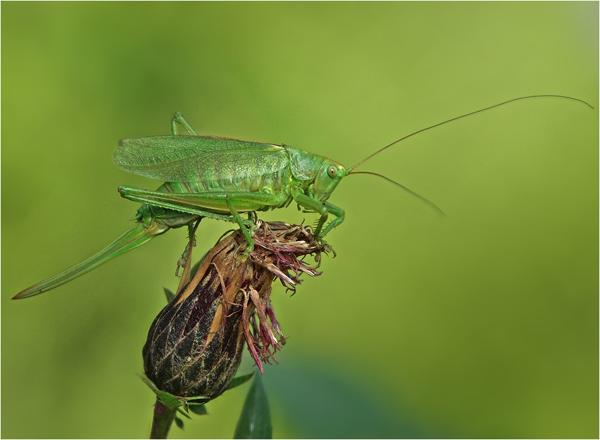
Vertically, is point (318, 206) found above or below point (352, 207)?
below

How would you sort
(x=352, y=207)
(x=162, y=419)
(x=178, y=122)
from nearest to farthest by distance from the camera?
(x=162, y=419), (x=178, y=122), (x=352, y=207)

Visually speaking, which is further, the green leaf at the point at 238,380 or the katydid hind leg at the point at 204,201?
the katydid hind leg at the point at 204,201

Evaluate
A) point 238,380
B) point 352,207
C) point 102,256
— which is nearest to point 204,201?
point 102,256

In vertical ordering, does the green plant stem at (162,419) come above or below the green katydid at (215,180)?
below

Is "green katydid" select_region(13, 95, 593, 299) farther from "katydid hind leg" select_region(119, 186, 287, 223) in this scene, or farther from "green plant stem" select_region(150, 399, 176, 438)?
"green plant stem" select_region(150, 399, 176, 438)

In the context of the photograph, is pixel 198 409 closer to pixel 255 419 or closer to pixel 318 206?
pixel 255 419

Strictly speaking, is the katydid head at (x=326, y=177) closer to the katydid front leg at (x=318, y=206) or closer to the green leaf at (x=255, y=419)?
the katydid front leg at (x=318, y=206)

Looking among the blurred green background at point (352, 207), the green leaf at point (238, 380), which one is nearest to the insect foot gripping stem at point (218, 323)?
the green leaf at point (238, 380)

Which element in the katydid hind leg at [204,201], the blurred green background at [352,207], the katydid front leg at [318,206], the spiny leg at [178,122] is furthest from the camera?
the blurred green background at [352,207]
